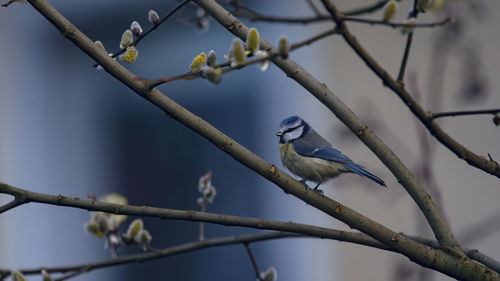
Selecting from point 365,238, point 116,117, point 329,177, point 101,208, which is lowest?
point 101,208

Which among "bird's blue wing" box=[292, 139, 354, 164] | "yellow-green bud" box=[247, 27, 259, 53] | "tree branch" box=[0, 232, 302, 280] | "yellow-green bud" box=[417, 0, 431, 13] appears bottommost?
"tree branch" box=[0, 232, 302, 280]

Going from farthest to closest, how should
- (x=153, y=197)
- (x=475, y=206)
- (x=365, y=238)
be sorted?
(x=153, y=197), (x=475, y=206), (x=365, y=238)

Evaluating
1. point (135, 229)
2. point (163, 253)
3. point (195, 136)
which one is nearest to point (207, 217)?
point (163, 253)

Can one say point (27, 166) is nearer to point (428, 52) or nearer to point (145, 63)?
point (145, 63)

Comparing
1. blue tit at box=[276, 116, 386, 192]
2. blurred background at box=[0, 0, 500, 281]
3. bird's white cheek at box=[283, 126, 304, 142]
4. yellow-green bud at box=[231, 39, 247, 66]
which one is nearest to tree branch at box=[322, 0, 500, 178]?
yellow-green bud at box=[231, 39, 247, 66]

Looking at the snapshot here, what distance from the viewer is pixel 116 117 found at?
430 cm

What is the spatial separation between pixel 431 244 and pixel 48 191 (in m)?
3.03

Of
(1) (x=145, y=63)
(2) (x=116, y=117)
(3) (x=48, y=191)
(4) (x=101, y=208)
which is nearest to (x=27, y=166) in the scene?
(3) (x=48, y=191)

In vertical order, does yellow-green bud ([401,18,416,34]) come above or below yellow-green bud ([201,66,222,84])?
above

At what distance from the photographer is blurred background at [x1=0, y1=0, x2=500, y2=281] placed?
11.7 ft

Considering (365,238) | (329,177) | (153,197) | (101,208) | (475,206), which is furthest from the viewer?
(153,197)

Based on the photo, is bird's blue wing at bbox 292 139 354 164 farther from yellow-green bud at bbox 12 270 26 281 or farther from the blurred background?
yellow-green bud at bbox 12 270 26 281

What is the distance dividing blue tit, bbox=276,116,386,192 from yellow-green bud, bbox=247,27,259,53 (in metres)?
1.04

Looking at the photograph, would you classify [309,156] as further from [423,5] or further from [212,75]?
[212,75]
